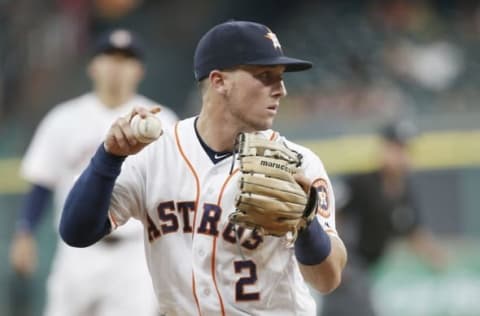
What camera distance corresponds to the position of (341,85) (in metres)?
13.4

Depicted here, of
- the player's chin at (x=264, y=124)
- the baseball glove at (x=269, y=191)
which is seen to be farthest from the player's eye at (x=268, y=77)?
the baseball glove at (x=269, y=191)

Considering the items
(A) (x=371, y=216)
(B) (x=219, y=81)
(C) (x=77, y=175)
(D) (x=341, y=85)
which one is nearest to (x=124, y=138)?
(B) (x=219, y=81)

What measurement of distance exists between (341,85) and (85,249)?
6925mm

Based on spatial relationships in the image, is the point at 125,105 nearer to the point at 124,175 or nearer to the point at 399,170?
the point at 399,170

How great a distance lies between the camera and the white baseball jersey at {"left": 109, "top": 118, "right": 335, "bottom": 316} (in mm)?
4121

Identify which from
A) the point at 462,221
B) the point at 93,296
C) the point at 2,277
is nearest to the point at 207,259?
the point at 93,296

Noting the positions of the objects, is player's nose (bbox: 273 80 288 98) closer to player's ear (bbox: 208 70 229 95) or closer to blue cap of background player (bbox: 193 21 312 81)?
blue cap of background player (bbox: 193 21 312 81)

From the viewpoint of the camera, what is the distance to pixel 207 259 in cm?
416

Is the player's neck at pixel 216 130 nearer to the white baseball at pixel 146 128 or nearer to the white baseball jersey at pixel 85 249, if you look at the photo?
the white baseball at pixel 146 128

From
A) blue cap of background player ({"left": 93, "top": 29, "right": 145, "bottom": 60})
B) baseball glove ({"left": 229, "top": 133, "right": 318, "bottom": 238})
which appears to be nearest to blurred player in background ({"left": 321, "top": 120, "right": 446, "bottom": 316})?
blue cap of background player ({"left": 93, "top": 29, "right": 145, "bottom": 60})

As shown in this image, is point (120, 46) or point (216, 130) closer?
point (216, 130)

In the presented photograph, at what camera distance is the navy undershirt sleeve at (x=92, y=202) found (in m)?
4.02

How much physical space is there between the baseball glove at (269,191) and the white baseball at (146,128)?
0.29 metres

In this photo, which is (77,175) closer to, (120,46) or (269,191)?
(120,46)
